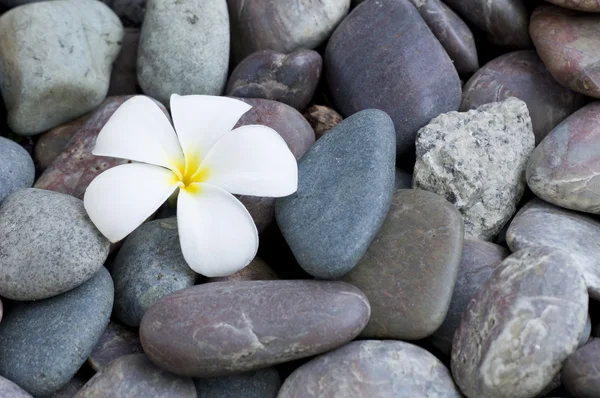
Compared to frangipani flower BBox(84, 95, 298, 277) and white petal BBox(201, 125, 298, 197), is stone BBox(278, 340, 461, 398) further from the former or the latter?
white petal BBox(201, 125, 298, 197)

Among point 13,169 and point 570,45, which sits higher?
point 570,45

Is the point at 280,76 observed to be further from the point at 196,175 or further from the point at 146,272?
the point at 146,272

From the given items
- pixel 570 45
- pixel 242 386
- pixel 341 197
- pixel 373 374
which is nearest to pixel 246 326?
pixel 242 386

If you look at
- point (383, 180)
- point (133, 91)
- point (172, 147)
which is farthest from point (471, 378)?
point (133, 91)

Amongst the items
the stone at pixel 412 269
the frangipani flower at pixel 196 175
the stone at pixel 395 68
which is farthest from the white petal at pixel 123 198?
the stone at pixel 395 68

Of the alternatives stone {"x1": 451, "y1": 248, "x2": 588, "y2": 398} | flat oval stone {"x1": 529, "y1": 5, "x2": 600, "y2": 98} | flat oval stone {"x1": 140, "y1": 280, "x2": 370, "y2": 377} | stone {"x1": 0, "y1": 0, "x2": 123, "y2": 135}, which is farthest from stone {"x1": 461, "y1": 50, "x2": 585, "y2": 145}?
stone {"x1": 0, "y1": 0, "x2": 123, "y2": 135}
